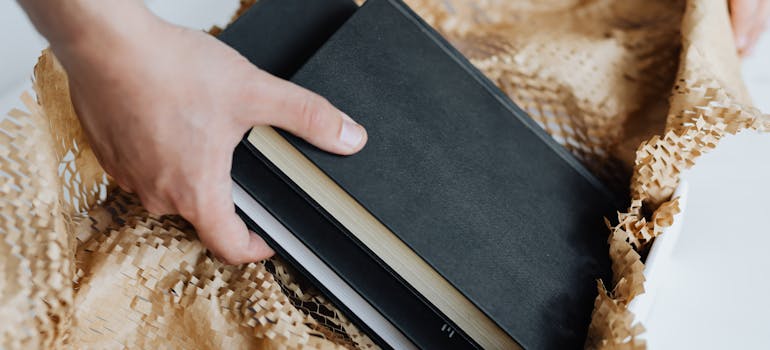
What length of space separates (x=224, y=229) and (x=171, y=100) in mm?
98

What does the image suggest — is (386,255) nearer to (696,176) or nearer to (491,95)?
(491,95)

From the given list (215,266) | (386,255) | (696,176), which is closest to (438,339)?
(386,255)

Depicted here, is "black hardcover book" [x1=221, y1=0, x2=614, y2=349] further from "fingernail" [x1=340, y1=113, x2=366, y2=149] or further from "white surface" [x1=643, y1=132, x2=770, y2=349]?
"white surface" [x1=643, y1=132, x2=770, y2=349]

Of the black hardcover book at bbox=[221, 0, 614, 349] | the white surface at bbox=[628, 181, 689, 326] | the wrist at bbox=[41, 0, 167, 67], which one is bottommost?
the white surface at bbox=[628, 181, 689, 326]

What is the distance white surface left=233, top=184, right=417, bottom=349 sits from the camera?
48 cm

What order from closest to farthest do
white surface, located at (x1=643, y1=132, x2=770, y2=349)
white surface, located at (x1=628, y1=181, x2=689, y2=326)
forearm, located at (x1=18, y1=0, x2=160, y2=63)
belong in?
forearm, located at (x1=18, y1=0, x2=160, y2=63)
white surface, located at (x1=628, y1=181, x2=689, y2=326)
white surface, located at (x1=643, y1=132, x2=770, y2=349)

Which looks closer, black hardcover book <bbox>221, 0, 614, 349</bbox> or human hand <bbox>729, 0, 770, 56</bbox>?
black hardcover book <bbox>221, 0, 614, 349</bbox>

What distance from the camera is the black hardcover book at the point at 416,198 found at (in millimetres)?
441

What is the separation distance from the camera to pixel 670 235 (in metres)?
0.53

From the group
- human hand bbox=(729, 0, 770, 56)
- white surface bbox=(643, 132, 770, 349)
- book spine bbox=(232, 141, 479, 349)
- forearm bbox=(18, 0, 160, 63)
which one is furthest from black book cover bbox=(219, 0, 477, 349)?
human hand bbox=(729, 0, 770, 56)

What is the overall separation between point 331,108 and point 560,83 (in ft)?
→ 0.97

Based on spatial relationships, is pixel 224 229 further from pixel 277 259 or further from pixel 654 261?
pixel 654 261

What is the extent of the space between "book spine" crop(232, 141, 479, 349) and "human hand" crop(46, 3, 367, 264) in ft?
0.08

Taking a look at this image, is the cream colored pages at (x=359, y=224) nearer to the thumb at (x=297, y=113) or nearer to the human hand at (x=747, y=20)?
the thumb at (x=297, y=113)
